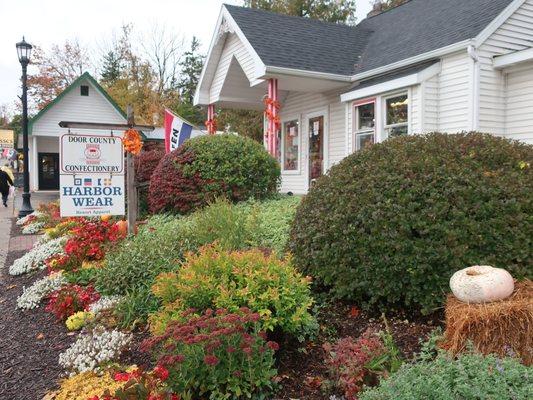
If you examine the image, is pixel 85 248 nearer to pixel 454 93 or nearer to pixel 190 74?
pixel 454 93

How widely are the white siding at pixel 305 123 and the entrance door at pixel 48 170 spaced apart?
19.3 m

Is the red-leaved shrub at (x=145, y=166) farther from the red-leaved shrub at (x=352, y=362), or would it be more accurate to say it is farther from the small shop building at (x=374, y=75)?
the red-leaved shrub at (x=352, y=362)

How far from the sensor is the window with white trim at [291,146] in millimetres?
14898

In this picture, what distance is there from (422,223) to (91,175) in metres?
4.78

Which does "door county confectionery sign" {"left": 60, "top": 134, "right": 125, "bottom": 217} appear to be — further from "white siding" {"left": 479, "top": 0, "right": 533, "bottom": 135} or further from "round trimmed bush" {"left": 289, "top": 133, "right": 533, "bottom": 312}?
"white siding" {"left": 479, "top": 0, "right": 533, "bottom": 135}

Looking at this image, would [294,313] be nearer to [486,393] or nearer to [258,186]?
[486,393]

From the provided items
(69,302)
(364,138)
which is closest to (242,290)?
(69,302)

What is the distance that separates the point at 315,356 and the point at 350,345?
0.47 metres

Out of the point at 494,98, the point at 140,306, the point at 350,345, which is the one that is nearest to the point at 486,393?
the point at 350,345

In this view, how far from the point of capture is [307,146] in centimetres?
1438

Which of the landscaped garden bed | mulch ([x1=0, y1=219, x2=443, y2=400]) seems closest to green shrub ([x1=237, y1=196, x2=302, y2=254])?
the landscaped garden bed

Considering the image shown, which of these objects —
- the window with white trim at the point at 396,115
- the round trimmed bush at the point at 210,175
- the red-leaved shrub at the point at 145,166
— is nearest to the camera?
the round trimmed bush at the point at 210,175

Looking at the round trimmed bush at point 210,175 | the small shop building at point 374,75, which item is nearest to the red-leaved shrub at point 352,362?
the small shop building at point 374,75

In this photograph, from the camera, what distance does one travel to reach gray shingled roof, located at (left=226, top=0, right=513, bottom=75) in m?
10.1
